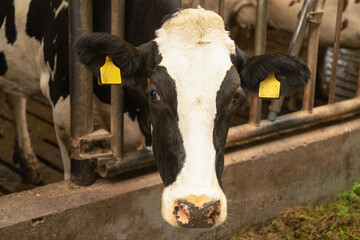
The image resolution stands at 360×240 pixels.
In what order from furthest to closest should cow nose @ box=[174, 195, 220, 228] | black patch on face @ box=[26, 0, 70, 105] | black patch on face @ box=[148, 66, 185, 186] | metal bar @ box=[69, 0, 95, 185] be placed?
black patch on face @ box=[26, 0, 70, 105]
metal bar @ box=[69, 0, 95, 185]
black patch on face @ box=[148, 66, 185, 186]
cow nose @ box=[174, 195, 220, 228]

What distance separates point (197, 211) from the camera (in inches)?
84.7

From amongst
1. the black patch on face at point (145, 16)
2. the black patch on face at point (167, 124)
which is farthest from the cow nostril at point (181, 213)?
the black patch on face at point (145, 16)

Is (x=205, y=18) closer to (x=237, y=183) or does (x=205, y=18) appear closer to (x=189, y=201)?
(x=189, y=201)

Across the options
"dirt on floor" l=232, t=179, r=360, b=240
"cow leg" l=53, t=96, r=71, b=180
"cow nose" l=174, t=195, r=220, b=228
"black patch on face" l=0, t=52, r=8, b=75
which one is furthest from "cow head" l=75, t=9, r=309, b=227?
"black patch on face" l=0, t=52, r=8, b=75

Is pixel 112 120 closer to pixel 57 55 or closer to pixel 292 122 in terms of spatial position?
pixel 57 55

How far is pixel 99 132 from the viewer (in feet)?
9.82

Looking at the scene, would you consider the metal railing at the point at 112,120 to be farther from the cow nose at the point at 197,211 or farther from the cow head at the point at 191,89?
the cow nose at the point at 197,211

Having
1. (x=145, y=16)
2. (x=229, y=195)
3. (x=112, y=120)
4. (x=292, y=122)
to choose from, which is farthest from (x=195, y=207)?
(x=292, y=122)

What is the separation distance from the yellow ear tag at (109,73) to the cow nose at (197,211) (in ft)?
2.25

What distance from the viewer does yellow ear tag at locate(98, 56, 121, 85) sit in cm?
255

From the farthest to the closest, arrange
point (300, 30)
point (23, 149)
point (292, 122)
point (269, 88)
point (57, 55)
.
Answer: point (23, 149)
point (292, 122)
point (300, 30)
point (57, 55)
point (269, 88)

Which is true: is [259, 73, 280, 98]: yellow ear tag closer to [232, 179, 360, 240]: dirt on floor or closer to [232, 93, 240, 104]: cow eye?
[232, 93, 240, 104]: cow eye

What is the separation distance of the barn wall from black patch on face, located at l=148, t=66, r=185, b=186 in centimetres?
70

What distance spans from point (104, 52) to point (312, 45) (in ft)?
5.39
